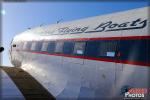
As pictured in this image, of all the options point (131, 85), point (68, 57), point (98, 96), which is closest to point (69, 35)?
point (68, 57)

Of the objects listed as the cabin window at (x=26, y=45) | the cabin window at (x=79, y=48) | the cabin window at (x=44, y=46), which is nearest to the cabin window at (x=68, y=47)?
the cabin window at (x=79, y=48)

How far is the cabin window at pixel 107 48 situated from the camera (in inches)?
389

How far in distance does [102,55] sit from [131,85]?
200 cm

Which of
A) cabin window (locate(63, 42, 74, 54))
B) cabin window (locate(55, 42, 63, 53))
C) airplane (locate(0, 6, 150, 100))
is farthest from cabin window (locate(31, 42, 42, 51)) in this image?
cabin window (locate(63, 42, 74, 54))

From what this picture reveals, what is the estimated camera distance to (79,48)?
39.6 ft

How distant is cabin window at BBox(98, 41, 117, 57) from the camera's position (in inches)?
389

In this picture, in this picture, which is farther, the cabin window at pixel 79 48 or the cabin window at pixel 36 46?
the cabin window at pixel 36 46

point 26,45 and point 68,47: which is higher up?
point 26,45

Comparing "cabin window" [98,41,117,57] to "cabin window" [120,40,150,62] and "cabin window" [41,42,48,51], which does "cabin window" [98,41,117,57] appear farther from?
"cabin window" [41,42,48,51]

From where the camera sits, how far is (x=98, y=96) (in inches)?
387

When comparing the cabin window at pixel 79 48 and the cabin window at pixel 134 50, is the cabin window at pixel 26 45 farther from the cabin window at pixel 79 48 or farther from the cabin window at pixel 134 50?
the cabin window at pixel 134 50

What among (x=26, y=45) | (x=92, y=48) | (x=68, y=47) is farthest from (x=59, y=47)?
(x=26, y=45)

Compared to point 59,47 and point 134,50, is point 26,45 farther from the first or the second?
point 134,50

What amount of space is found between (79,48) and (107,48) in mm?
2000
